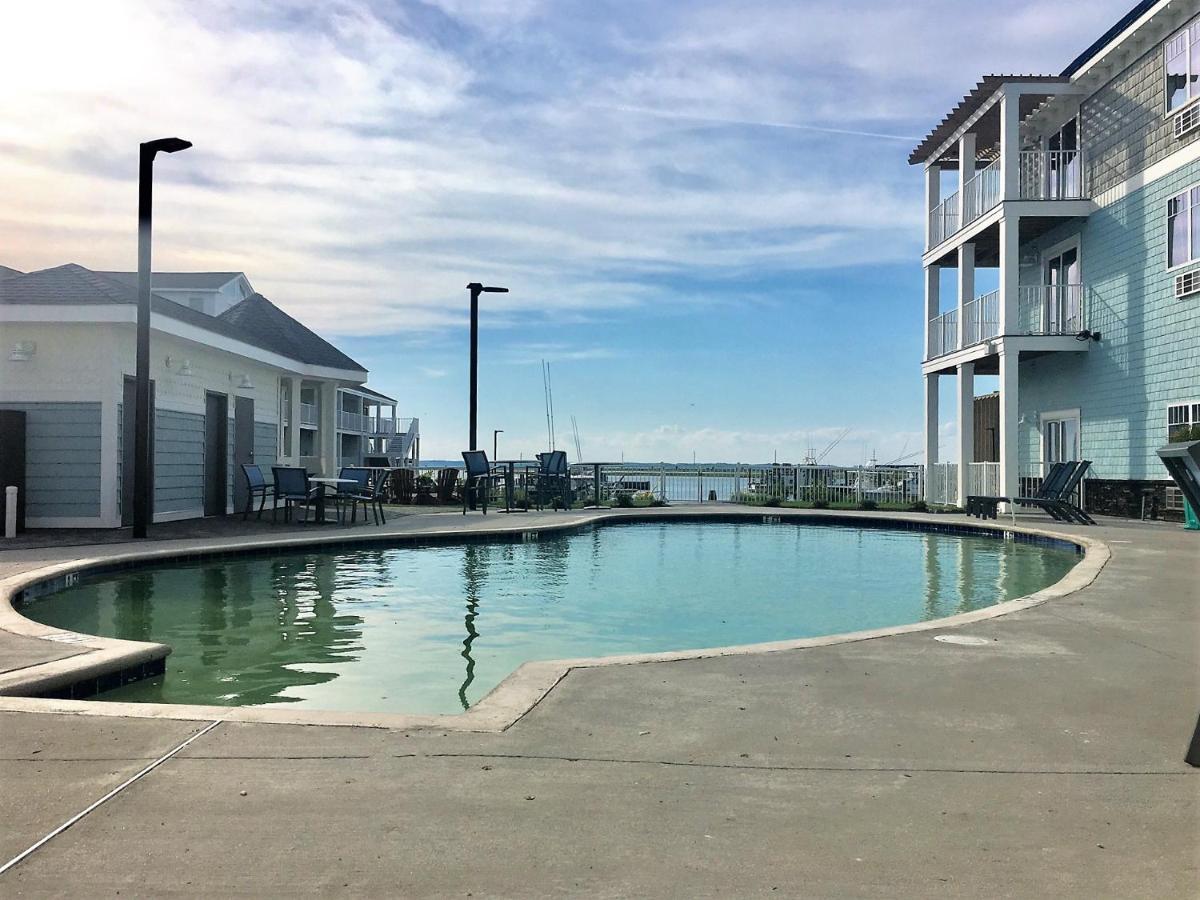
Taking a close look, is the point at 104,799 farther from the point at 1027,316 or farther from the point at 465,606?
the point at 1027,316

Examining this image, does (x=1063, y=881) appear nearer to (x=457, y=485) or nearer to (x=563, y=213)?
(x=457, y=485)

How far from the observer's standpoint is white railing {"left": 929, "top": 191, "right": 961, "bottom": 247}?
63.3ft

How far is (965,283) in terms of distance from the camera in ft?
59.6

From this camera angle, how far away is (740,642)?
6004 millimetres

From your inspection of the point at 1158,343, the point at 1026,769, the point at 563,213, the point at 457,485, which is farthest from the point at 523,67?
the point at 1026,769

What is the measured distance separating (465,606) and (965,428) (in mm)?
13528

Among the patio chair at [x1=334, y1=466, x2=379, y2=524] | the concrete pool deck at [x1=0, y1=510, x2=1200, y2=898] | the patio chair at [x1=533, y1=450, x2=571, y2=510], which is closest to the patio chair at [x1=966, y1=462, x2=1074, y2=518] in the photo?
the patio chair at [x1=533, y1=450, x2=571, y2=510]

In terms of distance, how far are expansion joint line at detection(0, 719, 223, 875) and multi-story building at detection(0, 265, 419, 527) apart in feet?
31.4

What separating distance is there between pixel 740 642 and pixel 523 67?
10.1 metres

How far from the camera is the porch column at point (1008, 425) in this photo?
15.9 meters

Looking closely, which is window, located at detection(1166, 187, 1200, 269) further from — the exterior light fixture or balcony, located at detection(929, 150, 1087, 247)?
the exterior light fixture

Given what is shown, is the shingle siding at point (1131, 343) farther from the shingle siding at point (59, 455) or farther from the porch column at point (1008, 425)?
the shingle siding at point (59, 455)

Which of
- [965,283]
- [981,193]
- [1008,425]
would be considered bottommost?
[1008,425]

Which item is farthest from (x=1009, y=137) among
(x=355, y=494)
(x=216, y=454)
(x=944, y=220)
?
(x=216, y=454)
